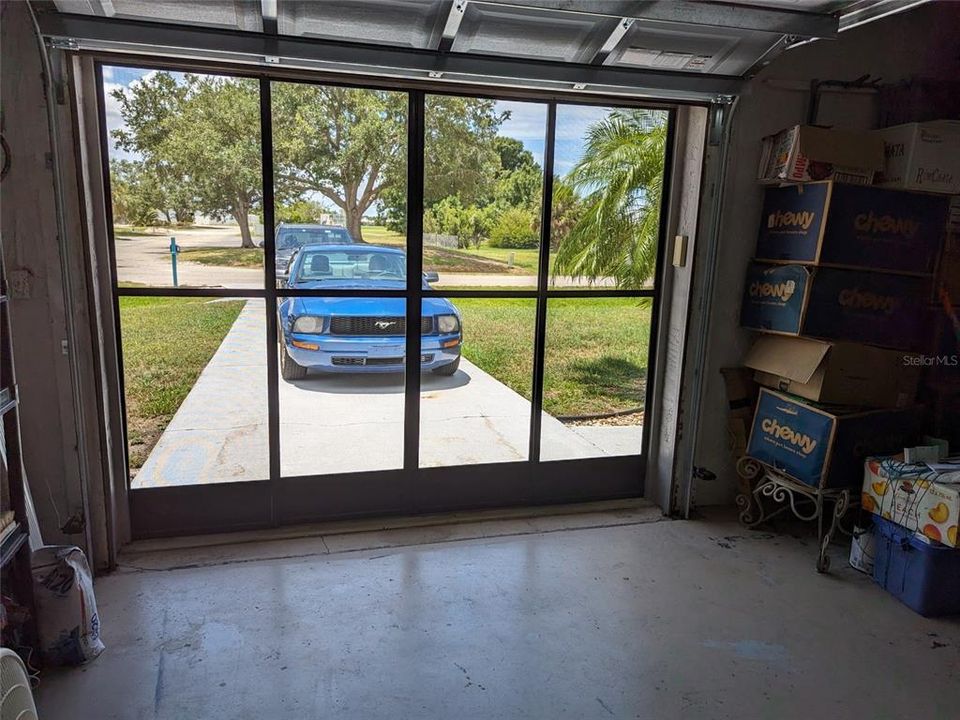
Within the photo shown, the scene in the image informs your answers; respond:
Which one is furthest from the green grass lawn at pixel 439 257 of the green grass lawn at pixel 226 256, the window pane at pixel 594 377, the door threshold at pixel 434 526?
the door threshold at pixel 434 526

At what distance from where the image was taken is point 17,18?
2488 millimetres

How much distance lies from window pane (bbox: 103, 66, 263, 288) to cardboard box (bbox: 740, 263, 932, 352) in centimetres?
267

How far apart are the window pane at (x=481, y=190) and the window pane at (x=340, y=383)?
40 centimetres

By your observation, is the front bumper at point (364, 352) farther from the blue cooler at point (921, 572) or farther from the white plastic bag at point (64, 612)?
the blue cooler at point (921, 572)

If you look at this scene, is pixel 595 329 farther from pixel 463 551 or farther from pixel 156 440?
pixel 156 440

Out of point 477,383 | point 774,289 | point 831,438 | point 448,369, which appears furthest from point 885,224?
point 448,369

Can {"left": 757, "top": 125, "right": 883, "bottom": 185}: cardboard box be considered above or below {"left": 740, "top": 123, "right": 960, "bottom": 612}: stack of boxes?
above

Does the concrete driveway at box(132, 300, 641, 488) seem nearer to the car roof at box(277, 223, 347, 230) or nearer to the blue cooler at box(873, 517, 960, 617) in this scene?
the car roof at box(277, 223, 347, 230)

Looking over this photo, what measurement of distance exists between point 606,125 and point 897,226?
1547mm

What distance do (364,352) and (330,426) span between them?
437mm

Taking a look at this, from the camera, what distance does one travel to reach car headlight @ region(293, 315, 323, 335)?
3.29 metres

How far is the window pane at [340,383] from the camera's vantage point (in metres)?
3.32

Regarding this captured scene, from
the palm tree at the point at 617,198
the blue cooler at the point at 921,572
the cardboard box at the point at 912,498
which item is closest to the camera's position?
the cardboard box at the point at 912,498

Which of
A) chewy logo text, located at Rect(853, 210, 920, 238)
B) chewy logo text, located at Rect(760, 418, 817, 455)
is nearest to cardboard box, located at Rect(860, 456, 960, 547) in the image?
chewy logo text, located at Rect(760, 418, 817, 455)
